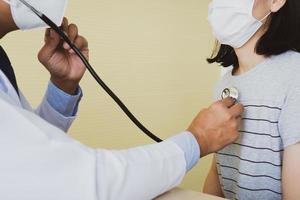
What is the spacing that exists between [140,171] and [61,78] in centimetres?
58

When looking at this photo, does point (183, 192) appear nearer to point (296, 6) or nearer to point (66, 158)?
point (66, 158)

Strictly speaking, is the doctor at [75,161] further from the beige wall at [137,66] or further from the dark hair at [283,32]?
the beige wall at [137,66]

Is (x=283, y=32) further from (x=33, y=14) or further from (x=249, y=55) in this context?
(x=33, y=14)

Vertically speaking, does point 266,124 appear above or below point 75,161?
below

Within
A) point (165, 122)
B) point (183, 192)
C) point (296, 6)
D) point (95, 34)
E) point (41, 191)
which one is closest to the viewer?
point (41, 191)

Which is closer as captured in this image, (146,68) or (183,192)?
(183,192)

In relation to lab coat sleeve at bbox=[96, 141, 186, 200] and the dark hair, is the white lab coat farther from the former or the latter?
the dark hair

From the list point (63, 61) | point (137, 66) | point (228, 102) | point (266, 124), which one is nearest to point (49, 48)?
point (63, 61)

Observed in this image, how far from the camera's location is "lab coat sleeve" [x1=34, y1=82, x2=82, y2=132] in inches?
42.1

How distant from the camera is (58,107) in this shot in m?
1.07

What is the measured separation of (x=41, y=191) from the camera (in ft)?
1.76

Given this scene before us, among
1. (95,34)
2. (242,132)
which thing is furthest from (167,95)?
(242,132)

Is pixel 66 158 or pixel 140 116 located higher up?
pixel 66 158

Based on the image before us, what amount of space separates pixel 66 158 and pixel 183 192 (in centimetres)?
28
